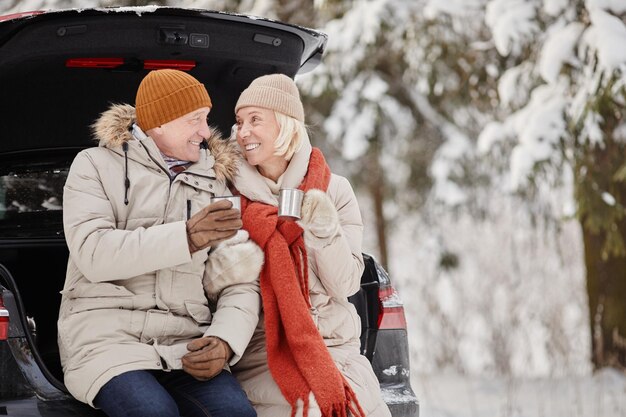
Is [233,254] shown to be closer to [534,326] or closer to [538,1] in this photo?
[538,1]

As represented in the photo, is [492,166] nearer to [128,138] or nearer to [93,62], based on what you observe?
[93,62]

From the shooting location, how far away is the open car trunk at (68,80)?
3723 millimetres

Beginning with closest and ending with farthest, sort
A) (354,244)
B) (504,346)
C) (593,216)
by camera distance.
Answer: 1. (354,244)
2. (593,216)
3. (504,346)

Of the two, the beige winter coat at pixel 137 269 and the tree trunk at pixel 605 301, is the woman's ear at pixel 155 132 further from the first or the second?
the tree trunk at pixel 605 301

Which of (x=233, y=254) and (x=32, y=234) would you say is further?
(x=32, y=234)

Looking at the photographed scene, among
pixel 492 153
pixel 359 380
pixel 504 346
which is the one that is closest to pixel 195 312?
pixel 359 380

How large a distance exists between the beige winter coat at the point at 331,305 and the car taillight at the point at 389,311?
0.69ft

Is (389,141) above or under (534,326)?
above

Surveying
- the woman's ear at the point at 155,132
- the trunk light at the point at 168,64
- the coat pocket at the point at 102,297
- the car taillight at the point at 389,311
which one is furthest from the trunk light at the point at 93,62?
the car taillight at the point at 389,311

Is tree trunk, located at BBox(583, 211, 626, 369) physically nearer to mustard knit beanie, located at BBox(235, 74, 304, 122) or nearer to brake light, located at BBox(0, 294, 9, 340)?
mustard knit beanie, located at BBox(235, 74, 304, 122)

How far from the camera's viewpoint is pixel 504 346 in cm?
995

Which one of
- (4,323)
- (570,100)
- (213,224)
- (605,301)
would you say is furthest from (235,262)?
(605,301)

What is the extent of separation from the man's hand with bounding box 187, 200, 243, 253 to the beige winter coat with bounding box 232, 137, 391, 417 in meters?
0.43

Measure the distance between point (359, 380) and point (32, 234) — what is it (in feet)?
5.42
